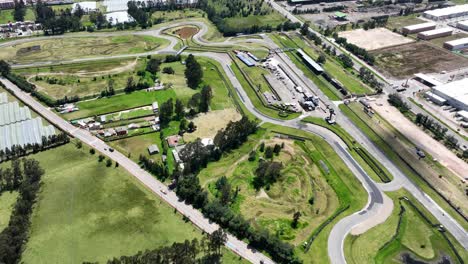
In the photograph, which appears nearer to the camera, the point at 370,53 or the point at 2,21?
the point at 370,53

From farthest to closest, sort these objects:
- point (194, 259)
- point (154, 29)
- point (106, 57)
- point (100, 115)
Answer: point (154, 29) < point (106, 57) < point (100, 115) < point (194, 259)

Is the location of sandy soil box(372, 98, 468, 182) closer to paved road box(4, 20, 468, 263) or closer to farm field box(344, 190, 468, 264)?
paved road box(4, 20, 468, 263)

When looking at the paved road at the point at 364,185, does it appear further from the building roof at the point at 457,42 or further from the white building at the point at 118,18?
the white building at the point at 118,18

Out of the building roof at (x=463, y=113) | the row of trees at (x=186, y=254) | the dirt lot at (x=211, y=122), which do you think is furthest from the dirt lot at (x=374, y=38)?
the row of trees at (x=186, y=254)

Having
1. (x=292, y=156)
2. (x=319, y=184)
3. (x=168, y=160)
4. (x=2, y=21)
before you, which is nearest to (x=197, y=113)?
(x=168, y=160)

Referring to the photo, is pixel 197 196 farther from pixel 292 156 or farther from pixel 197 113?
pixel 197 113

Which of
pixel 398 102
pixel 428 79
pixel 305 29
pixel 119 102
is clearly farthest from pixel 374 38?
pixel 119 102

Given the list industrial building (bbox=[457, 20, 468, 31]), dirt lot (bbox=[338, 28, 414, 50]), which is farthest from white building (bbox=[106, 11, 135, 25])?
industrial building (bbox=[457, 20, 468, 31])
